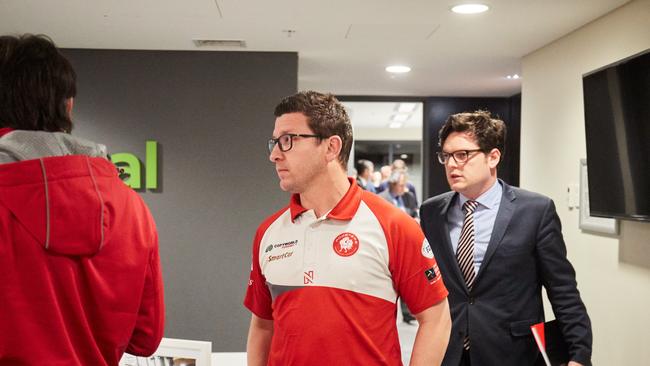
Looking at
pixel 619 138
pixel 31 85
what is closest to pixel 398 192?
pixel 619 138

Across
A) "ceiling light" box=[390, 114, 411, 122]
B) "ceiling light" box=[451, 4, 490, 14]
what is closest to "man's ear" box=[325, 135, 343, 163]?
"ceiling light" box=[451, 4, 490, 14]

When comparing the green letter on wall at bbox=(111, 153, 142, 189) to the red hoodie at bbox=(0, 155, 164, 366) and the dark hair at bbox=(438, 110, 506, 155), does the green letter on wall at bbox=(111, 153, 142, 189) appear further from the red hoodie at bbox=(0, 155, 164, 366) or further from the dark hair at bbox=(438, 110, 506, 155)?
the red hoodie at bbox=(0, 155, 164, 366)

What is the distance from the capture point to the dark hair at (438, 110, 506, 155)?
2627 mm

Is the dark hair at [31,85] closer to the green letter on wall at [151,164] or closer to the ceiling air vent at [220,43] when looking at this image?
the ceiling air vent at [220,43]

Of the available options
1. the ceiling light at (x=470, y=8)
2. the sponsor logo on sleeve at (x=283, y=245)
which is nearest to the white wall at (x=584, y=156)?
the ceiling light at (x=470, y=8)

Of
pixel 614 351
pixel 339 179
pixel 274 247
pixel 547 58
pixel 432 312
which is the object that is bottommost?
pixel 614 351

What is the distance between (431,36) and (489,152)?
2.40m

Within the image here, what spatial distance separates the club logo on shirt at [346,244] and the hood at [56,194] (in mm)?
646

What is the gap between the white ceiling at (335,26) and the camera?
406 centimetres

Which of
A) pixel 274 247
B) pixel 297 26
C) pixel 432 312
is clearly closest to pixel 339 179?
pixel 274 247

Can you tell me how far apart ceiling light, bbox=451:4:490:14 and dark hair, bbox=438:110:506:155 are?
1519 millimetres

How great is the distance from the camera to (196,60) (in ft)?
18.4

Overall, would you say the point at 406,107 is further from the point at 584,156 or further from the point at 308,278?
the point at 308,278

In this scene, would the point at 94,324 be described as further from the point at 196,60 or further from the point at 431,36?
the point at 196,60
